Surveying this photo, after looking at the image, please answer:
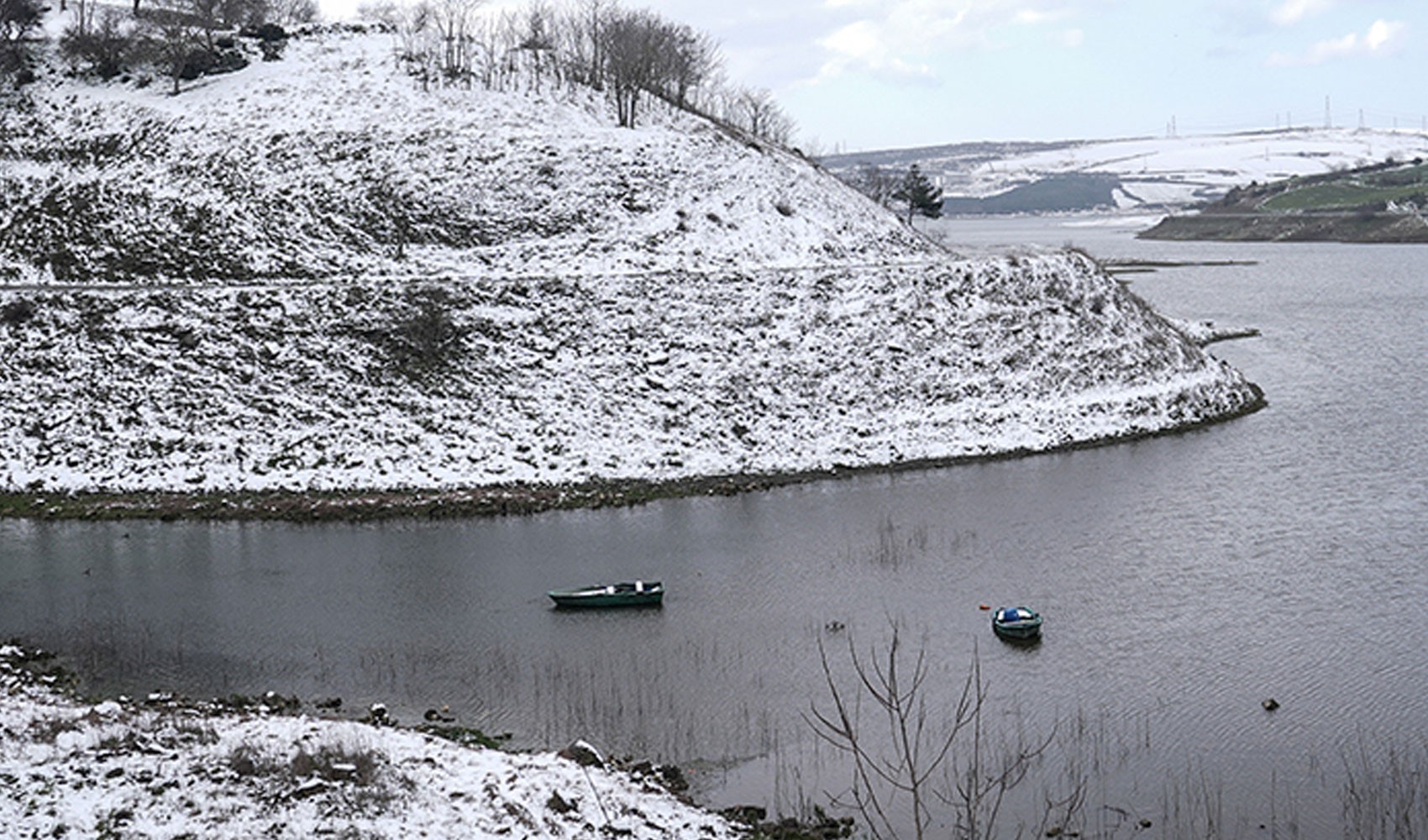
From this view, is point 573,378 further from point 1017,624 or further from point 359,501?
point 1017,624

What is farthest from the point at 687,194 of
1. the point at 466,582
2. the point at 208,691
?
the point at 208,691

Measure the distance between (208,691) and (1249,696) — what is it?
18.4m

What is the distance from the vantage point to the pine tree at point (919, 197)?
6794cm

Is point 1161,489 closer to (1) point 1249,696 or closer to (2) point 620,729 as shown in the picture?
(1) point 1249,696

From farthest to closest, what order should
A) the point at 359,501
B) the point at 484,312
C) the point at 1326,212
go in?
the point at 1326,212 → the point at 484,312 → the point at 359,501

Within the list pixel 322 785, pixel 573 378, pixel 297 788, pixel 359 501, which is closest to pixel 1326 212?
pixel 573 378

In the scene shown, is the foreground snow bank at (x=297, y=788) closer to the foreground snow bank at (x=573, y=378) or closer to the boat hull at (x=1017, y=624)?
the boat hull at (x=1017, y=624)

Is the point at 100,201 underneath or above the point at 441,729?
above

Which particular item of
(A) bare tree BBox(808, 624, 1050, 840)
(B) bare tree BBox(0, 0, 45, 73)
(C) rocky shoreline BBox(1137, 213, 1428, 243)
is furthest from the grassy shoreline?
(C) rocky shoreline BBox(1137, 213, 1428, 243)

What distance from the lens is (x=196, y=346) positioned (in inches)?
1606

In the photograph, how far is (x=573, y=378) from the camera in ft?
136

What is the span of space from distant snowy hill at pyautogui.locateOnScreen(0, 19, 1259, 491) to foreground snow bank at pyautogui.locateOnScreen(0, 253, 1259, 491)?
0.35 ft

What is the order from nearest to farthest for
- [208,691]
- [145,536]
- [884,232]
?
[208,691]
[145,536]
[884,232]

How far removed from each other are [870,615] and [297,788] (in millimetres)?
12956
